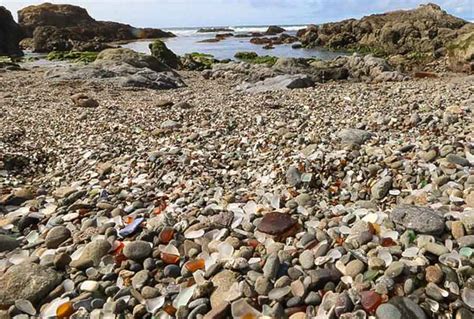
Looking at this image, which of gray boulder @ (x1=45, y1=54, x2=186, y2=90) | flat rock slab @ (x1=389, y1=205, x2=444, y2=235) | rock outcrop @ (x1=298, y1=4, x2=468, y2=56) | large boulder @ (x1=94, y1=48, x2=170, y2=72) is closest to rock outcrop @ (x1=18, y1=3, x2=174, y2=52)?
rock outcrop @ (x1=298, y1=4, x2=468, y2=56)

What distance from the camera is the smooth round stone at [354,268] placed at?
7.88ft

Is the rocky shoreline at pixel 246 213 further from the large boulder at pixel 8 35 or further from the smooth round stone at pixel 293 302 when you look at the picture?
the large boulder at pixel 8 35

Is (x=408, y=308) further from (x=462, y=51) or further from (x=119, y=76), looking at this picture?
(x=462, y=51)

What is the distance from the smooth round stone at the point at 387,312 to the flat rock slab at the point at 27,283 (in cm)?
198

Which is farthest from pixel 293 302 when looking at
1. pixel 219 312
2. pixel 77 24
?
pixel 77 24

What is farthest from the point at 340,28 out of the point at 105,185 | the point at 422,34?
the point at 105,185

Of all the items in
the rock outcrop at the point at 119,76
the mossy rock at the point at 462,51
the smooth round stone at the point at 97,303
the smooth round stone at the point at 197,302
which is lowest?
the smooth round stone at the point at 97,303

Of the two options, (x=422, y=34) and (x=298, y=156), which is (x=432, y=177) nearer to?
(x=298, y=156)

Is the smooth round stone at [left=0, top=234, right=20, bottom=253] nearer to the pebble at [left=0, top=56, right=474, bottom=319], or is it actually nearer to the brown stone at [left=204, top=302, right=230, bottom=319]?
the pebble at [left=0, top=56, right=474, bottom=319]

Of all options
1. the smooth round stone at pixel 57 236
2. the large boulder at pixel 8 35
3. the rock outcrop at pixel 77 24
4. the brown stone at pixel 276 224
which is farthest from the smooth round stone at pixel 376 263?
the rock outcrop at pixel 77 24

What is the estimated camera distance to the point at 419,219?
9.14 feet

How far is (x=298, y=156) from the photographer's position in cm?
480

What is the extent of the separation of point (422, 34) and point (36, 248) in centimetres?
4258

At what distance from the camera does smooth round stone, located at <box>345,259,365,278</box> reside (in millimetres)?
2402
